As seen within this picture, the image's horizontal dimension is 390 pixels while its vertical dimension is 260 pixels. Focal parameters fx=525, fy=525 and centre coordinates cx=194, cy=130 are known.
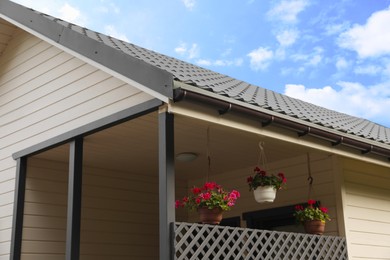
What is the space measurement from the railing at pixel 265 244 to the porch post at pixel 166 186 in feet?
0.44

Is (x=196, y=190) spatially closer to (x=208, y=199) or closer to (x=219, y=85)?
(x=208, y=199)

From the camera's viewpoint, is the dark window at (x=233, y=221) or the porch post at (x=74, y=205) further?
the dark window at (x=233, y=221)

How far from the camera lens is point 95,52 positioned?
17.5ft

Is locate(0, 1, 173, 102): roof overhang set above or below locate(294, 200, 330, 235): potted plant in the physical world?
above

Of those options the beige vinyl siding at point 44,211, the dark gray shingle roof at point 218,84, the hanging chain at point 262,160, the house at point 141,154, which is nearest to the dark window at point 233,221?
the house at point 141,154

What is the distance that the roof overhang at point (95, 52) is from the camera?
4.48m

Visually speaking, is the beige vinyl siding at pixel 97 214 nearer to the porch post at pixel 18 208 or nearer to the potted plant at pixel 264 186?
the porch post at pixel 18 208

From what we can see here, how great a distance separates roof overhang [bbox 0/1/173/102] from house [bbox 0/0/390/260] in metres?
0.02

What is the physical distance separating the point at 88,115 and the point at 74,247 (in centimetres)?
138

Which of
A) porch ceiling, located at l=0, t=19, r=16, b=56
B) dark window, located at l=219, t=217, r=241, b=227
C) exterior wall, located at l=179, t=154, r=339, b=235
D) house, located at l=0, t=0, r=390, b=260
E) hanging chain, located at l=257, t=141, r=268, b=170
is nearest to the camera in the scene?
house, located at l=0, t=0, r=390, b=260

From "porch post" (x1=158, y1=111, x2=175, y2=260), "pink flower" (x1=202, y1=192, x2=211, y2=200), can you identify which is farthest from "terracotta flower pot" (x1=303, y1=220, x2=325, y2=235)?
"porch post" (x1=158, y1=111, x2=175, y2=260)

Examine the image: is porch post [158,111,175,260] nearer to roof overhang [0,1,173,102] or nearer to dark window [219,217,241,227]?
roof overhang [0,1,173,102]

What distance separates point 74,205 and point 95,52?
161cm

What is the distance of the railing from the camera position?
181 inches
